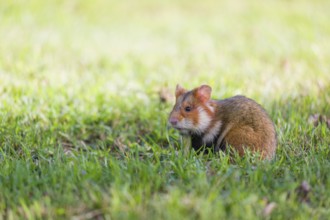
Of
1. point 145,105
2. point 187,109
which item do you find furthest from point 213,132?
point 145,105

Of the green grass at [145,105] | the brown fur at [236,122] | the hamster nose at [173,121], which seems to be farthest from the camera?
the hamster nose at [173,121]

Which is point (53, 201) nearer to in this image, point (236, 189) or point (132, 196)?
point (132, 196)

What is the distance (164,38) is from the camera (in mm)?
11008

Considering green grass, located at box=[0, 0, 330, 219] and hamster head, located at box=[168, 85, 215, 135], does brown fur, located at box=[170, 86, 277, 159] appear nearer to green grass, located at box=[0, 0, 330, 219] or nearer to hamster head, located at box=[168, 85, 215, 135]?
hamster head, located at box=[168, 85, 215, 135]

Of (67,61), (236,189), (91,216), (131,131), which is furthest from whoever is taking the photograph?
(67,61)

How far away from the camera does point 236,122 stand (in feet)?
15.7

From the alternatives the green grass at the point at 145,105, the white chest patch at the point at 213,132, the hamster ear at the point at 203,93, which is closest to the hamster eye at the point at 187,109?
the hamster ear at the point at 203,93

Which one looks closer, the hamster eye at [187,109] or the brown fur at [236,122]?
the brown fur at [236,122]

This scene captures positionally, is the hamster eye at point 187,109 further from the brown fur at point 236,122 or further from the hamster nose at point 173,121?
the hamster nose at point 173,121

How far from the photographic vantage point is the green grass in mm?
3625

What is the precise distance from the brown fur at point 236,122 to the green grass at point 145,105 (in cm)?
19

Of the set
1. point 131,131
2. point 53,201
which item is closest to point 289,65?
point 131,131

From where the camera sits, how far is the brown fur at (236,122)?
468 cm

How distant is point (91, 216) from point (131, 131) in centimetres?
246
